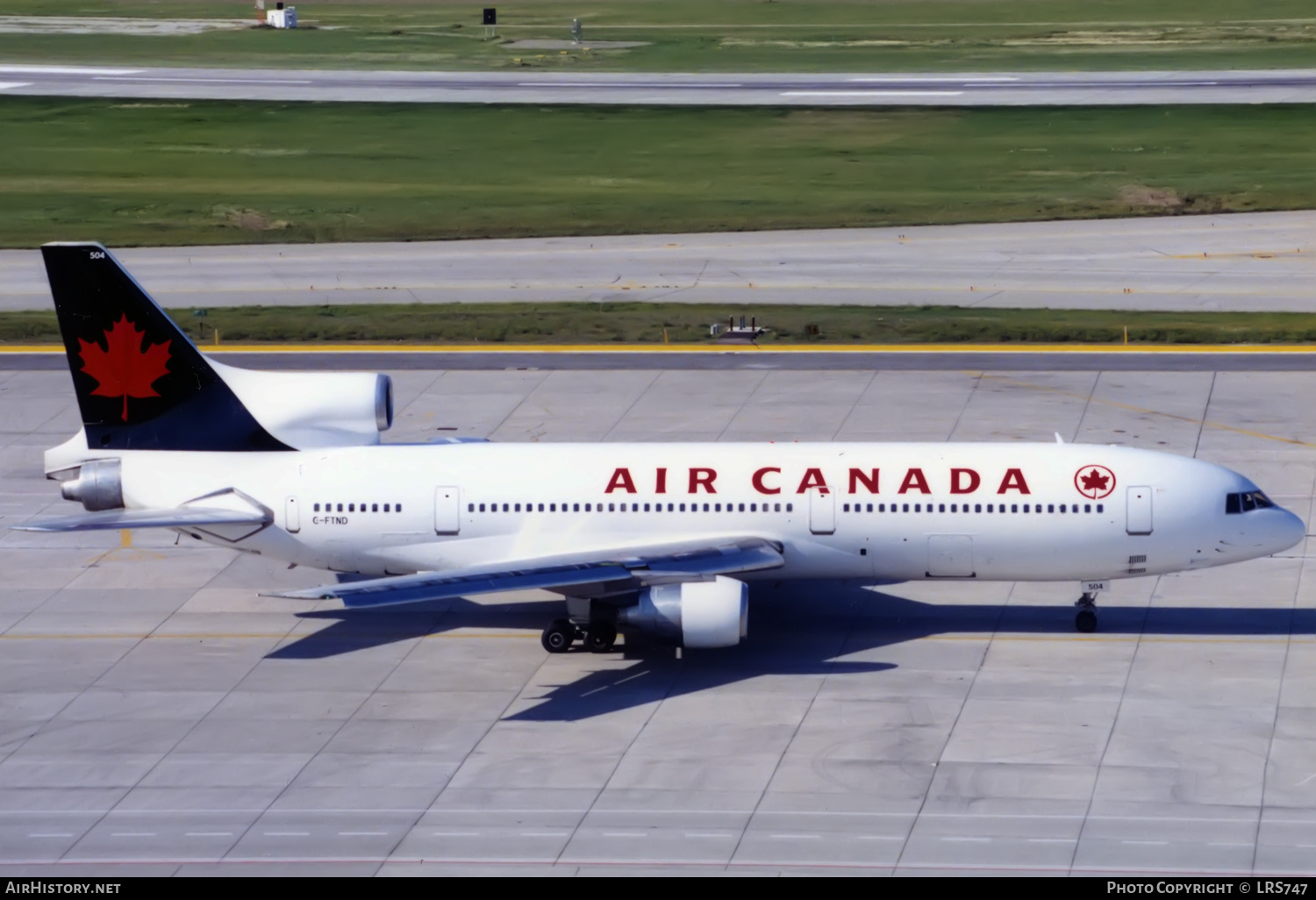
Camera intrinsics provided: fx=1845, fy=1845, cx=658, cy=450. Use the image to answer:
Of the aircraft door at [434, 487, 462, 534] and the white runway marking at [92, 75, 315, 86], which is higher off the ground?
the white runway marking at [92, 75, 315, 86]

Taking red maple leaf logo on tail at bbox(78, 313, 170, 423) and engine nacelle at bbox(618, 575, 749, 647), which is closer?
engine nacelle at bbox(618, 575, 749, 647)

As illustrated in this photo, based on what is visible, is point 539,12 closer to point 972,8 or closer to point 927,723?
point 972,8

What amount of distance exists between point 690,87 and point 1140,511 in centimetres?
8674

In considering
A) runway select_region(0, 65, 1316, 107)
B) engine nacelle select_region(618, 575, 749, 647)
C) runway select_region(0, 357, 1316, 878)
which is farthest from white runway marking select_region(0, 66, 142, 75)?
engine nacelle select_region(618, 575, 749, 647)

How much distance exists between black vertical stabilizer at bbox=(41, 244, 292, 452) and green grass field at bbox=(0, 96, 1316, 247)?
4530cm

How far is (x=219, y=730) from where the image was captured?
3669 centimetres

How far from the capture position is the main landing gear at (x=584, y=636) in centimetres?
4047

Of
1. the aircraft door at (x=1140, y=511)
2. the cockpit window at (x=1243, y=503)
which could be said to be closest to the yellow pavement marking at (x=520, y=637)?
the aircraft door at (x=1140, y=511)

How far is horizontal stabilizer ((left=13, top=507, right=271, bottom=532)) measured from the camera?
39.9 metres

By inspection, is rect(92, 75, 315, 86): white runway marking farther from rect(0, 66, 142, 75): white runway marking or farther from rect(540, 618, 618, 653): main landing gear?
rect(540, 618, 618, 653): main landing gear

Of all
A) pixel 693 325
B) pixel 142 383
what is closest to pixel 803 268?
pixel 693 325

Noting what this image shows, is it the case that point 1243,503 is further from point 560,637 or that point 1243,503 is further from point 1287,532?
point 560,637

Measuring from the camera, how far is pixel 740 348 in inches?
2650

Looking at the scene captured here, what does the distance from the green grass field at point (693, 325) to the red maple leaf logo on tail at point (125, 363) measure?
26889 mm
